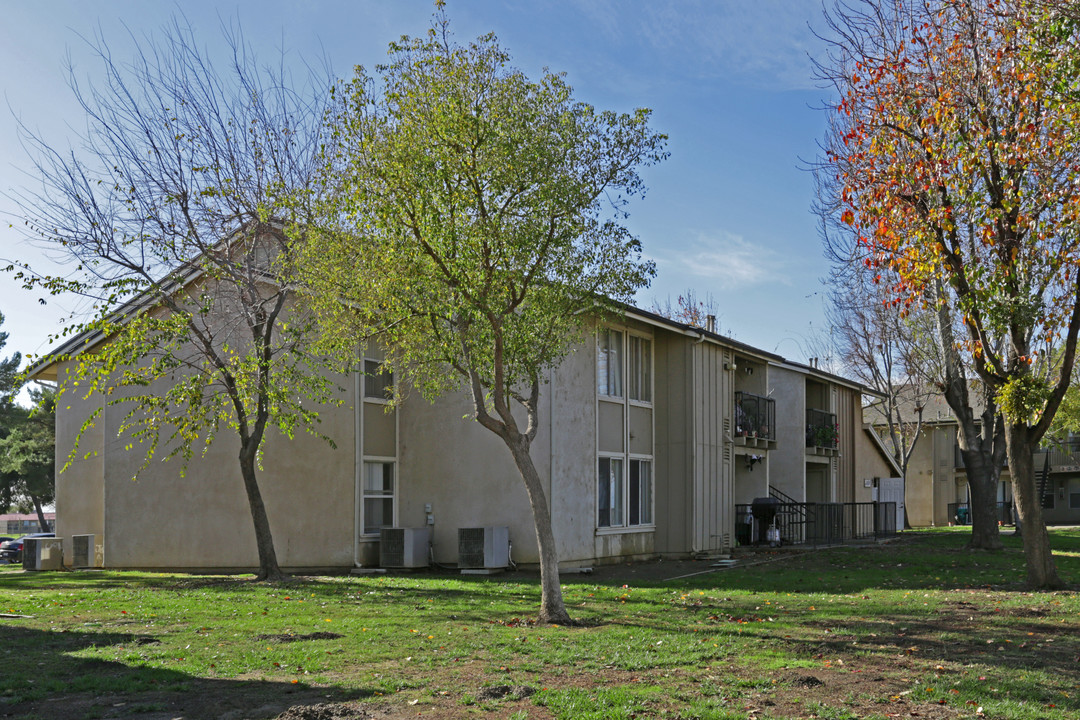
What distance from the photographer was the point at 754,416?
2700 centimetres

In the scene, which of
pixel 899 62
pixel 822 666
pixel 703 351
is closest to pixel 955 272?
pixel 899 62

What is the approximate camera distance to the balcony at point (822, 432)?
101 feet

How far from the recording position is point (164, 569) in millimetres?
21594

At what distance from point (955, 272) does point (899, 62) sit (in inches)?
116

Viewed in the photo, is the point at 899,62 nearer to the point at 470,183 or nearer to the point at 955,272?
the point at 955,272

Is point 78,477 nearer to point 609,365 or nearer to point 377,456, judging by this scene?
point 377,456

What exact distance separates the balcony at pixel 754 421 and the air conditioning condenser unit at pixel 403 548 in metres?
9.74

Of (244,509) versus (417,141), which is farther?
(244,509)

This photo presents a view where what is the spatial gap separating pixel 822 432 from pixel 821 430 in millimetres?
95

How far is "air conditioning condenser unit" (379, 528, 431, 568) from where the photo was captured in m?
19.6

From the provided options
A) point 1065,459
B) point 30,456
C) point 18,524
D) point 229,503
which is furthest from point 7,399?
point 1065,459

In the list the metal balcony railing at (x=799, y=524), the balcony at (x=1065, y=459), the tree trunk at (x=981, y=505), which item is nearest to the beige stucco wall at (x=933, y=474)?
the balcony at (x=1065, y=459)

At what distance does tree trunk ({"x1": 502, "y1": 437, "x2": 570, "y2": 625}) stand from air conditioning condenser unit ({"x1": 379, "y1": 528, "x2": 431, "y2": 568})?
25.3 feet

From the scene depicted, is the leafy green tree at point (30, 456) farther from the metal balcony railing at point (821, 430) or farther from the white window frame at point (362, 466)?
the metal balcony railing at point (821, 430)
